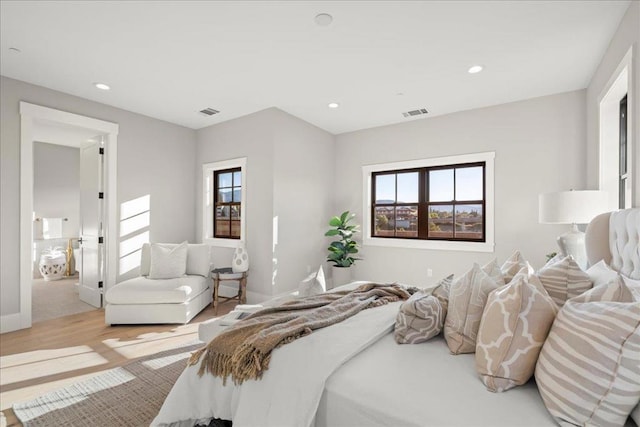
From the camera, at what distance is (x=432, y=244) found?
15.6 feet

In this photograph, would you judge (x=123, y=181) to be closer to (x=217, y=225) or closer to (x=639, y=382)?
(x=217, y=225)

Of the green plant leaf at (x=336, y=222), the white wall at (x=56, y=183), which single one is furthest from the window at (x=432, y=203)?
the white wall at (x=56, y=183)

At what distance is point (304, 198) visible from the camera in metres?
5.03

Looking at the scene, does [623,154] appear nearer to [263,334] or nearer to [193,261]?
[263,334]

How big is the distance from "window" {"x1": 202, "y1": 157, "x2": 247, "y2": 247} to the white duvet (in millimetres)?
3424

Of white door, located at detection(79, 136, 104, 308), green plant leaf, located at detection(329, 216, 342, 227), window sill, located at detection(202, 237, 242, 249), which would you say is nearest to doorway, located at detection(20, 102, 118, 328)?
→ white door, located at detection(79, 136, 104, 308)

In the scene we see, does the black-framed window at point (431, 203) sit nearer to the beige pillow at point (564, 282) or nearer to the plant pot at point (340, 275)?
the plant pot at point (340, 275)

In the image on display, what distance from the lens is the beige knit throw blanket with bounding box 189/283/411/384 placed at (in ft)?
4.84

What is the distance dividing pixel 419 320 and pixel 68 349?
3290 millimetres

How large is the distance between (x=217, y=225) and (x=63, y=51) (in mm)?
3071

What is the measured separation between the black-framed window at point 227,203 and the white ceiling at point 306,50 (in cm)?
131

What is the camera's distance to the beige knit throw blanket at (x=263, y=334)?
4.84ft

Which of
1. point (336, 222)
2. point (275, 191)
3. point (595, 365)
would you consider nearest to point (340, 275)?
point (336, 222)

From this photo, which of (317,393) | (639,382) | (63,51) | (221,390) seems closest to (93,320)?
(63,51)
